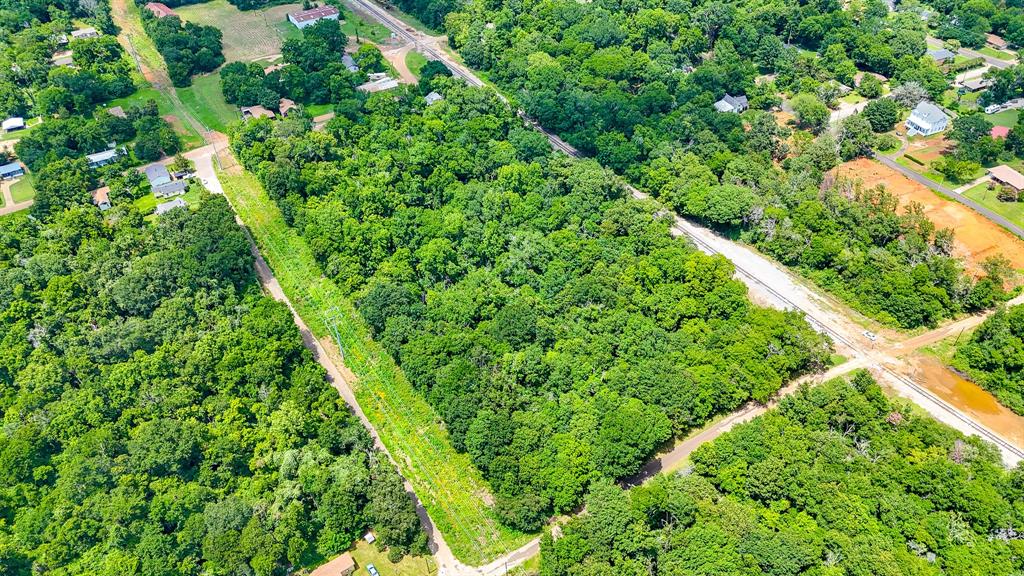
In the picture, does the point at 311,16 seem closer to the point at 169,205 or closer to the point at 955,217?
the point at 169,205

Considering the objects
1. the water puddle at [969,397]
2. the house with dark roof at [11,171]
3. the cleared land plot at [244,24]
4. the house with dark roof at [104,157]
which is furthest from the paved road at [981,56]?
the house with dark roof at [11,171]

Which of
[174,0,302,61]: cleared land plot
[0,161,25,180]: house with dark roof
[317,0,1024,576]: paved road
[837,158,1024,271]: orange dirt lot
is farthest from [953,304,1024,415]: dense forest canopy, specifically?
[0,161,25,180]: house with dark roof

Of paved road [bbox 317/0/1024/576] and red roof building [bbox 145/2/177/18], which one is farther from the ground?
paved road [bbox 317/0/1024/576]

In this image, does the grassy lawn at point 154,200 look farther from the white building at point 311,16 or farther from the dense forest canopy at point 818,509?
the dense forest canopy at point 818,509

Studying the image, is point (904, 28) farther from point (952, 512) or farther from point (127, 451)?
point (127, 451)

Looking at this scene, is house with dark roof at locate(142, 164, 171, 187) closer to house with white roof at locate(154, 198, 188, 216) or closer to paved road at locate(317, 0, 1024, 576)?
house with white roof at locate(154, 198, 188, 216)

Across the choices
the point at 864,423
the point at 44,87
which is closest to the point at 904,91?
the point at 864,423

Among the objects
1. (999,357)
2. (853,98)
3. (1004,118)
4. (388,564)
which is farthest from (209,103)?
(1004,118)
